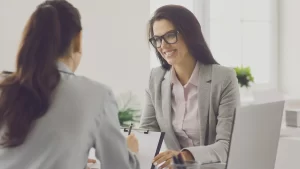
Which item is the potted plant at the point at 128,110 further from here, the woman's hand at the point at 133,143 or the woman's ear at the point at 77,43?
the woman's ear at the point at 77,43

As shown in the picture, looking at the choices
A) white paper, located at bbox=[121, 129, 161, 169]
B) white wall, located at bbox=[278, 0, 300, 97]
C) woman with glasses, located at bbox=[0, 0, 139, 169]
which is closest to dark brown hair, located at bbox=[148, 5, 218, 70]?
white paper, located at bbox=[121, 129, 161, 169]

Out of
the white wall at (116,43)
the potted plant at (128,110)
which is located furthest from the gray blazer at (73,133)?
the white wall at (116,43)

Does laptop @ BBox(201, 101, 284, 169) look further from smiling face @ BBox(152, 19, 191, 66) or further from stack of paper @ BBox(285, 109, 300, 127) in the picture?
stack of paper @ BBox(285, 109, 300, 127)

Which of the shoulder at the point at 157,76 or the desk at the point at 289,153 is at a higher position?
the shoulder at the point at 157,76

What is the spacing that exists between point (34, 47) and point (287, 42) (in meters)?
3.87

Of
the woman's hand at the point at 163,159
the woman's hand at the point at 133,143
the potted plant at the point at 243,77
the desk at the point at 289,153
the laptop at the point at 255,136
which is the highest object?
the laptop at the point at 255,136

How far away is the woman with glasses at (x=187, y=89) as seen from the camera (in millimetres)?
1907

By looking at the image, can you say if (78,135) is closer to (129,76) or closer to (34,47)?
(34,47)

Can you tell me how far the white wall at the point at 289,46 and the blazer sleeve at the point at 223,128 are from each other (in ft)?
9.61

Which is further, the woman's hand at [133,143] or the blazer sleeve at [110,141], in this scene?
the woman's hand at [133,143]

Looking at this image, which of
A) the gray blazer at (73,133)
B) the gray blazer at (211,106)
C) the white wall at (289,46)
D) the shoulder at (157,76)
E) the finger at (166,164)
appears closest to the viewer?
the gray blazer at (73,133)

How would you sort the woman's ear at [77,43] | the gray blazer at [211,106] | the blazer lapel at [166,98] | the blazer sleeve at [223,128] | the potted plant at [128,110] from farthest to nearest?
the potted plant at [128,110] < the blazer lapel at [166,98] < the gray blazer at [211,106] < the blazer sleeve at [223,128] < the woman's ear at [77,43]

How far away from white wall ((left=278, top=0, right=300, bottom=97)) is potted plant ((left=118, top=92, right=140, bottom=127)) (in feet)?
8.39

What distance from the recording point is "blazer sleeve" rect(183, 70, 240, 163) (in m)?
1.65
